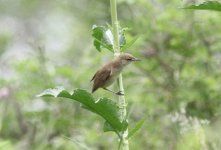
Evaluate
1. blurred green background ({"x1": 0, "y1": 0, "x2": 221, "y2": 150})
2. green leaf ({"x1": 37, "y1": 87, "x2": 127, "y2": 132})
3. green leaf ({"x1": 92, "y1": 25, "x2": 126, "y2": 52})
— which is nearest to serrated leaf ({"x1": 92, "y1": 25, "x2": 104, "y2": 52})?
green leaf ({"x1": 92, "y1": 25, "x2": 126, "y2": 52})

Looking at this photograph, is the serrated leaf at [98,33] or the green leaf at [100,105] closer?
the green leaf at [100,105]

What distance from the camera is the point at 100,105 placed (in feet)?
4.97

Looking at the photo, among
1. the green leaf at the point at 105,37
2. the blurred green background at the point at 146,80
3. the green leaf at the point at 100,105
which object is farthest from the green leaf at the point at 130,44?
the blurred green background at the point at 146,80

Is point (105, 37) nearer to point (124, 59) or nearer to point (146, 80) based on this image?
point (124, 59)

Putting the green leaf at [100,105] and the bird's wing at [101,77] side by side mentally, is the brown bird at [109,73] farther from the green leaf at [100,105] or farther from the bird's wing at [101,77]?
the green leaf at [100,105]

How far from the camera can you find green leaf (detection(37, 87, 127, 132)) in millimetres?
1490

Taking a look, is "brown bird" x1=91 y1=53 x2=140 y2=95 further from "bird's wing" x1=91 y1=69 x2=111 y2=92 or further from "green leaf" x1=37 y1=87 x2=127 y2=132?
"green leaf" x1=37 y1=87 x2=127 y2=132

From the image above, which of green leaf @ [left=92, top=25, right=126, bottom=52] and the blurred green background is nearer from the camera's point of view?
green leaf @ [left=92, top=25, right=126, bottom=52]

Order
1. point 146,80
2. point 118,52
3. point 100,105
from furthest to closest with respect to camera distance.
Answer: point 146,80 → point 118,52 → point 100,105

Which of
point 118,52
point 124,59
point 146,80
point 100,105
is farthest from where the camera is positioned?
point 146,80

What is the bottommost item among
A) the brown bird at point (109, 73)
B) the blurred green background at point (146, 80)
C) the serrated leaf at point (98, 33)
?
the blurred green background at point (146, 80)

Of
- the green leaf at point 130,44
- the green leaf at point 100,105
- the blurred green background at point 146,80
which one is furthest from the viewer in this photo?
the blurred green background at point 146,80

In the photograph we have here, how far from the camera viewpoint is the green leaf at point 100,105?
1.49 metres

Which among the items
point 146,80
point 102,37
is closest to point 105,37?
point 102,37
